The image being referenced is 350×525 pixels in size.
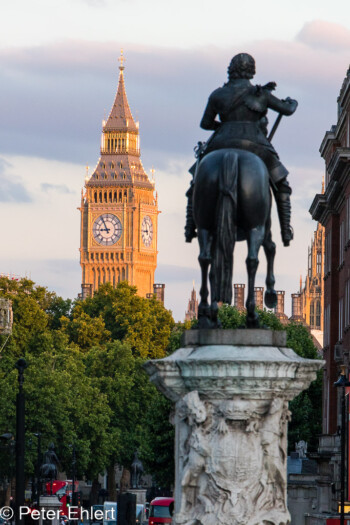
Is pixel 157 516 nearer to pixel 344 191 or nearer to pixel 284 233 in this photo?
pixel 344 191

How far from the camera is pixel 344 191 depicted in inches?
2992

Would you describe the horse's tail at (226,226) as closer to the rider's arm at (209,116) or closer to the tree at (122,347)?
the rider's arm at (209,116)

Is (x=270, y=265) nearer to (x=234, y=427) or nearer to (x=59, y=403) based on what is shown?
(x=234, y=427)

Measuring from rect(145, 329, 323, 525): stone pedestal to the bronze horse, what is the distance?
67cm

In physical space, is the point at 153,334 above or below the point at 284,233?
above

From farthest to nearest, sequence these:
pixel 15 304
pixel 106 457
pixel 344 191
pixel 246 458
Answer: pixel 15 304
pixel 106 457
pixel 344 191
pixel 246 458

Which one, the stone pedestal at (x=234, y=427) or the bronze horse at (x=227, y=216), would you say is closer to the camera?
the stone pedestal at (x=234, y=427)

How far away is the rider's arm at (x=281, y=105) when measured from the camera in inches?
648

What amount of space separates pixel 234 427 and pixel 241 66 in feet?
10.9

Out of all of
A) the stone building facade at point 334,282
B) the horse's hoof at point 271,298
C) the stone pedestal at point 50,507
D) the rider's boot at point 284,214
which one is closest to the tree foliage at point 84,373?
the stone building facade at point 334,282

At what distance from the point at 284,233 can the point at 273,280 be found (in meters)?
0.44

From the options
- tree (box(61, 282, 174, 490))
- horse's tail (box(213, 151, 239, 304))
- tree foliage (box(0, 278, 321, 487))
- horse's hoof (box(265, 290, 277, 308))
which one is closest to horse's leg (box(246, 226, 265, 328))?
horse's tail (box(213, 151, 239, 304))

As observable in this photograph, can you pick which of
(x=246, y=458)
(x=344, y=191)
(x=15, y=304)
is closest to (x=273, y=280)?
(x=246, y=458)

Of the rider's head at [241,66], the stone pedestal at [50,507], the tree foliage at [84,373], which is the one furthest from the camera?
the tree foliage at [84,373]
